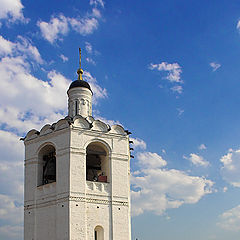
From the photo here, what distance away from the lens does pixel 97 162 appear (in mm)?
31984

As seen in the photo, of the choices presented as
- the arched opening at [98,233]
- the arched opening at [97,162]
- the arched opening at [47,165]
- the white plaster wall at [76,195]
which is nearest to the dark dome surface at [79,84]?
the white plaster wall at [76,195]

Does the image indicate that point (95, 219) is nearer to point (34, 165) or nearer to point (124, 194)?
point (124, 194)

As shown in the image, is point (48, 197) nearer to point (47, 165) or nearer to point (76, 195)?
point (76, 195)

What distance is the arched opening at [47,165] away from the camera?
3128 centimetres

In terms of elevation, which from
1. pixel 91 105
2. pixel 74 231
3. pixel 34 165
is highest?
pixel 91 105

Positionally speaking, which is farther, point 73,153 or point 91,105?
point 91,105

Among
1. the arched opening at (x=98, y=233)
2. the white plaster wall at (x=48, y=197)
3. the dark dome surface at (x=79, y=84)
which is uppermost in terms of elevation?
the dark dome surface at (x=79, y=84)

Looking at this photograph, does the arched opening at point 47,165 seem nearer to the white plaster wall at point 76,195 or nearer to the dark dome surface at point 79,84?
the white plaster wall at point 76,195

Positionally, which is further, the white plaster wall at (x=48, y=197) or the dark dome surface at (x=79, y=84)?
the dark dome surface at (x=79, y=84)

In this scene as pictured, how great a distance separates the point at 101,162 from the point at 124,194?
2.66 metres

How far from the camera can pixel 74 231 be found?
91.9ft

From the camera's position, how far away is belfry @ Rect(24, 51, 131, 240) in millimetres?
28750

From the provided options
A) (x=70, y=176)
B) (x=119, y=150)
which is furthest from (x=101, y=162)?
(x=70, y=176)

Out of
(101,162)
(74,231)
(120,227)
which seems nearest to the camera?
(74,231)
